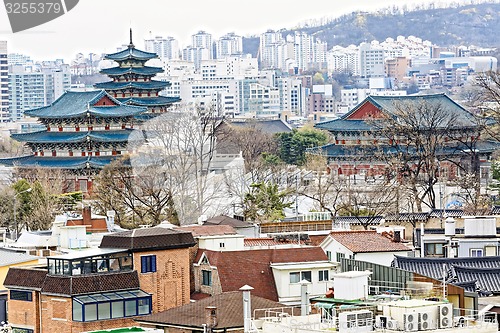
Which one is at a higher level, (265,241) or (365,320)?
(265,241)

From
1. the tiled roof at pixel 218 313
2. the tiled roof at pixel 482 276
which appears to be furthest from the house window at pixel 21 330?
the tiled roof at pixel 482 276

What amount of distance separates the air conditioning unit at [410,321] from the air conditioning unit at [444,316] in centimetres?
57

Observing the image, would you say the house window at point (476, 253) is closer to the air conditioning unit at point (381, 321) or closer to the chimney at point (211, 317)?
the chimney at point (211, 317)

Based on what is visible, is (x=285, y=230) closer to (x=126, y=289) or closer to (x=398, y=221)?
(x=398, y=221)

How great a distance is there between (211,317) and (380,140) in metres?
65.5

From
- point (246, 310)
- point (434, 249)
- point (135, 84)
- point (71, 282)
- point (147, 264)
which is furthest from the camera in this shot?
point (135, 84)

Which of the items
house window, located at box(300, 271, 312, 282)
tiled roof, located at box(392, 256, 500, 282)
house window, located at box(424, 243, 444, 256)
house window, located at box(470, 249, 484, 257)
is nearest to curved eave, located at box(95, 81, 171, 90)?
house window, located at box(424, 243, 444, 256)

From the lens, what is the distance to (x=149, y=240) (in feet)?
120

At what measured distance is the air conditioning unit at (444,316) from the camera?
26.8 m

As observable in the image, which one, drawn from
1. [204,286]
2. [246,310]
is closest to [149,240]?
[204,286]

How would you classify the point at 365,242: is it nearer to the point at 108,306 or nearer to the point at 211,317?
the point at 108,306

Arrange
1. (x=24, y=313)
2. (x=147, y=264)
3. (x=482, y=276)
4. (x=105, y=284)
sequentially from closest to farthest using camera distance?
(x=105, y=284), (x=482, y=276), (x=24, y=313), (x=147, y=264)

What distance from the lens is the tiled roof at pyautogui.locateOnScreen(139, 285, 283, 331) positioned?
3123 cm

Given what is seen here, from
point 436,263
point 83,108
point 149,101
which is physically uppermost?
point 149,101
